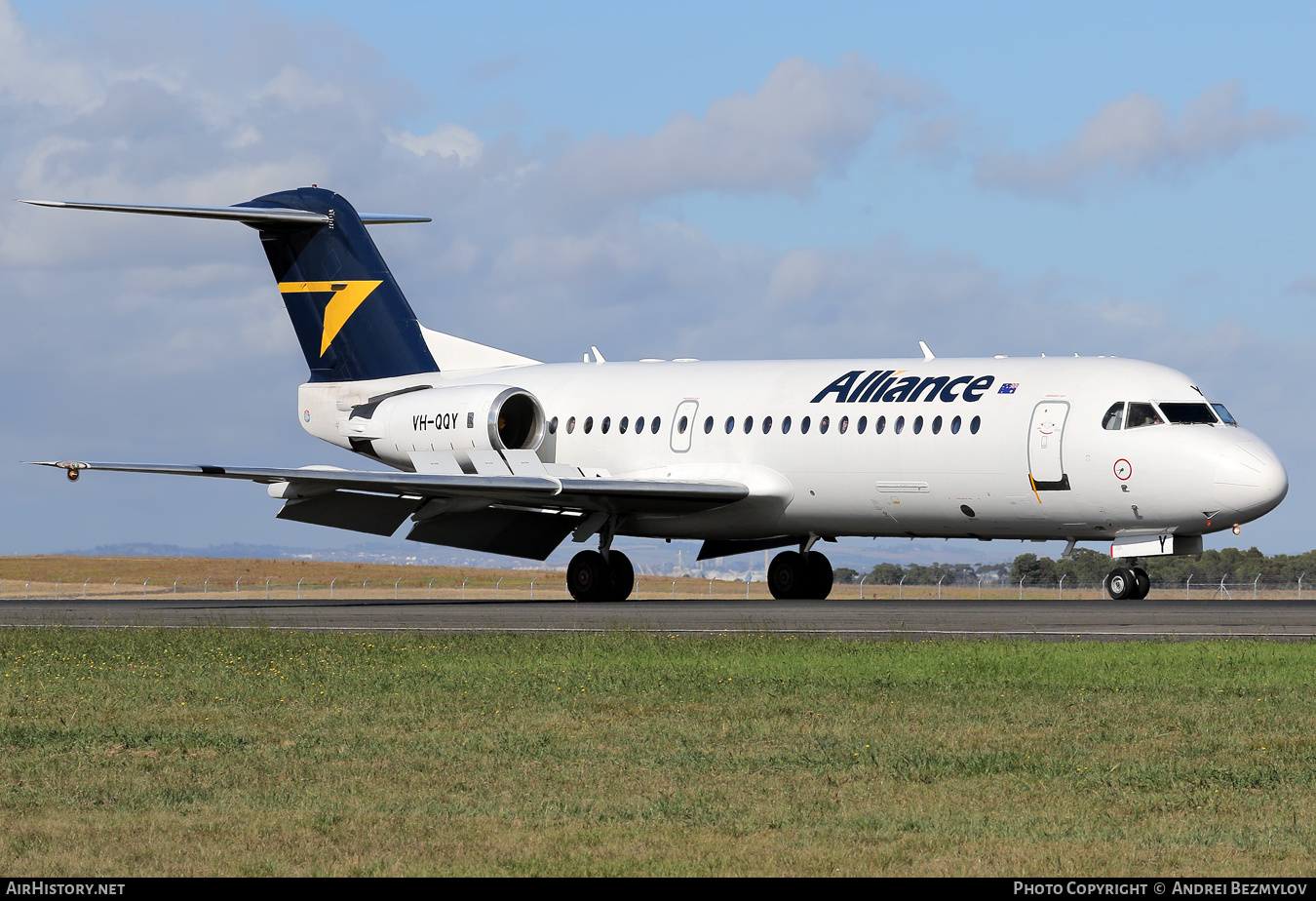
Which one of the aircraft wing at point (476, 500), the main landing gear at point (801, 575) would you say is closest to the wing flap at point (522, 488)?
the aircraft wing at point (476, 500)

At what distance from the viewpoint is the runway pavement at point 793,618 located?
18938 millimetres

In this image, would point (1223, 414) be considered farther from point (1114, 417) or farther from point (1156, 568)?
point (1156, 568)

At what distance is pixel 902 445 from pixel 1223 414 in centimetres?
510

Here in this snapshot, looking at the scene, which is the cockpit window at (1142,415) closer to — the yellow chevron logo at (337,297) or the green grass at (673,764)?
the green grass at (673,764)

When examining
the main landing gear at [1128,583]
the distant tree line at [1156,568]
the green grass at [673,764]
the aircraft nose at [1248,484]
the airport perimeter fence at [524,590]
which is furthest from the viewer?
the distant tree line at [1156,568]

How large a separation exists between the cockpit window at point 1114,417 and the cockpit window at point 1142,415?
138 millimetres

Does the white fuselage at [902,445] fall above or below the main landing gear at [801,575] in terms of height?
above

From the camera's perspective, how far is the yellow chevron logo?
35.6m

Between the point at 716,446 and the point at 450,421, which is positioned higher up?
the point at 450,421

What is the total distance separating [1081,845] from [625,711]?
4.97 meters

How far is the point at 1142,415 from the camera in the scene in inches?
1029

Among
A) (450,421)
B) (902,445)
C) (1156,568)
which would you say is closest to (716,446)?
(902,445)

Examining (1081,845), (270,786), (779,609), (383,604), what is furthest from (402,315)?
(1081,845)
